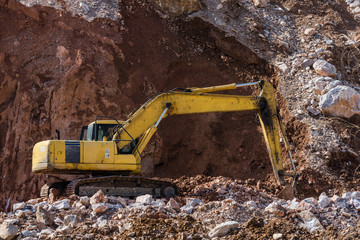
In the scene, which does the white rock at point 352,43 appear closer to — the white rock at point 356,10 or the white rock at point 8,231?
the white rock at point 356,10

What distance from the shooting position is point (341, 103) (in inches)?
662

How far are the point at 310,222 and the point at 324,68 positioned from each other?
27.3 ft

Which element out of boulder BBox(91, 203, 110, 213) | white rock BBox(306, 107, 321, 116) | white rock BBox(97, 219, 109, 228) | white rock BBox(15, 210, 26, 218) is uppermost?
white rock BBox(306, 107, 321, 116)

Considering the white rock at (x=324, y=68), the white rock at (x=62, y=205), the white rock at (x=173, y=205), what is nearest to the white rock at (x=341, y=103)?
the white rock at (x=324, y=68)

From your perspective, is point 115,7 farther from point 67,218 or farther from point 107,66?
point 67,218

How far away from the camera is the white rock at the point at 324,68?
17.8 m

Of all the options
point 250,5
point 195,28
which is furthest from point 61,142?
point 250,5

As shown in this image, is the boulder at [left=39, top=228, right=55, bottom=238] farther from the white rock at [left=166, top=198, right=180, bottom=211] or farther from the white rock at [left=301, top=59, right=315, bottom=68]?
the white rock at [left=301, top=59, right=315, bottom=68]

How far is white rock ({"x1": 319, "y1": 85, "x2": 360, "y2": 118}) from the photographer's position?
16781mm

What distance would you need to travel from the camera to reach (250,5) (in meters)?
20.4

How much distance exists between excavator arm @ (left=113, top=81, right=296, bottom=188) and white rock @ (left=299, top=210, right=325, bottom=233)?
2.41m

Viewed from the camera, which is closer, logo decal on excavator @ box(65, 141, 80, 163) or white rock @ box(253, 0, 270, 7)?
logo decal on excavator @ box(65, 141, 80, 163)

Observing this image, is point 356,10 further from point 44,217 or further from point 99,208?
point 44,217

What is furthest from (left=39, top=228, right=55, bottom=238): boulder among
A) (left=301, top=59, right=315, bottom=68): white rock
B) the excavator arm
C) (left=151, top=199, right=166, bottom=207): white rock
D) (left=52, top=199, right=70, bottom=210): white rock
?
(left=301, top=59, right=315, bottom=68): white rock
